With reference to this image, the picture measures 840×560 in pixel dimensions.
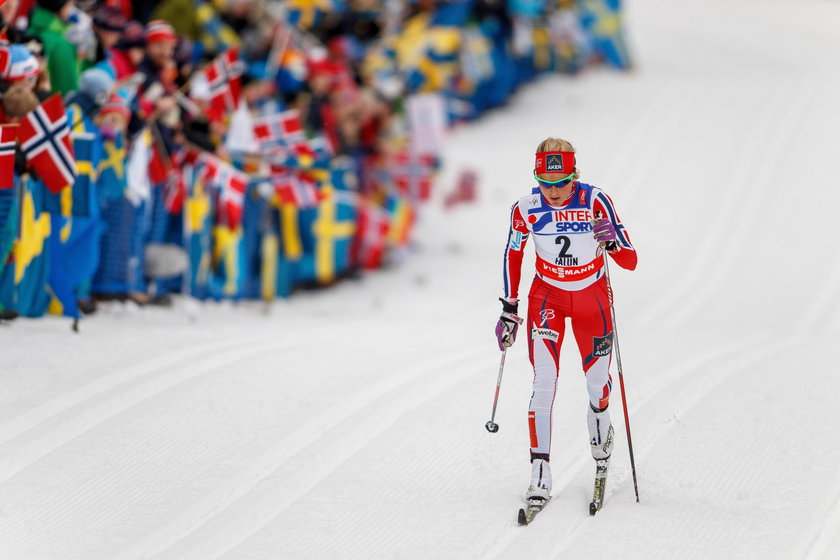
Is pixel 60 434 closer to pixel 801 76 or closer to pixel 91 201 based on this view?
pixel 91 201

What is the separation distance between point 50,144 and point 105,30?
161 cm

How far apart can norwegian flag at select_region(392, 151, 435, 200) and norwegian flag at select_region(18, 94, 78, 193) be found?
6.75m

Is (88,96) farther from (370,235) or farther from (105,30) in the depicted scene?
(370,235)

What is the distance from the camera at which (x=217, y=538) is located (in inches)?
221

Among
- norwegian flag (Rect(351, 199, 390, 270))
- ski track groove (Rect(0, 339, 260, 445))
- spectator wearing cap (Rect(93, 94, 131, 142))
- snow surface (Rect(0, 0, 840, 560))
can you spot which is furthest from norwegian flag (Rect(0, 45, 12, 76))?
norwegian flag (Rect(351, 199, 390, 270))

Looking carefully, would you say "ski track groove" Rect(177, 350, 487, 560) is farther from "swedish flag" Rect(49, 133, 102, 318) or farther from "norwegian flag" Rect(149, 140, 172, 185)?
"norwegian flag" Rect(149, 140, 172, 185)

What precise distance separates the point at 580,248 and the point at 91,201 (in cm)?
450

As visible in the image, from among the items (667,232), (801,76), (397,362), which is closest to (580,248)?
(397,362)

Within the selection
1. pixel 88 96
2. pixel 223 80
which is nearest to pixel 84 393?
pixel 88 96

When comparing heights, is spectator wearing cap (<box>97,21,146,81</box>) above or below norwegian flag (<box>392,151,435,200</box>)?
above

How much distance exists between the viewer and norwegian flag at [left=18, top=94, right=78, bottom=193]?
8156 millimetres

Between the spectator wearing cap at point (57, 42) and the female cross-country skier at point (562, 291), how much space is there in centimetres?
419

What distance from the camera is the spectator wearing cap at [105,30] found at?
9359 mm

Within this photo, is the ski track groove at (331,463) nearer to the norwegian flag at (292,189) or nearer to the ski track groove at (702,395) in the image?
→ the ski track groove at (702,395)
